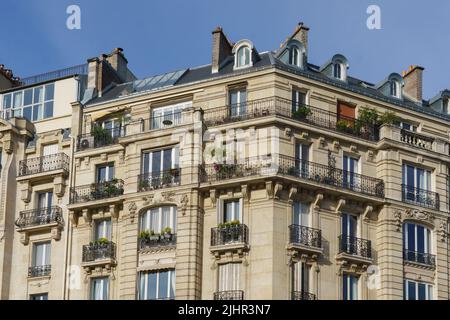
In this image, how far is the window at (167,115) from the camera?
51.8 m

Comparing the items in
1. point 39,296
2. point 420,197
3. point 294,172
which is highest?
point 294,172

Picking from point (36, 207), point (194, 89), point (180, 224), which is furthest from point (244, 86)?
point (36, 207)

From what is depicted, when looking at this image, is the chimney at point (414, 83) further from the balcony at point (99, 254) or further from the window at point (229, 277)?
the balcony at point (99, 254)

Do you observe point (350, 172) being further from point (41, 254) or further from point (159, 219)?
point (41, 254)

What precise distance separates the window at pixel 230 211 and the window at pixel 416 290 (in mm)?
6952

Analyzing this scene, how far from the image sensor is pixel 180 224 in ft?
161

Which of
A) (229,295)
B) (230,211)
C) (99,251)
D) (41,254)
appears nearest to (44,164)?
(41,254)

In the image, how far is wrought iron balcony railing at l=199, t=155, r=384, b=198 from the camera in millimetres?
48750

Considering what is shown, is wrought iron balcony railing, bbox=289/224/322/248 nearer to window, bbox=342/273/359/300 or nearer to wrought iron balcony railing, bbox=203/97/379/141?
window, bbox=342/273/359/300

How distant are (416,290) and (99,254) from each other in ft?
40.3

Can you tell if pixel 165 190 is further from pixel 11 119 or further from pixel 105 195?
pixel 11 119

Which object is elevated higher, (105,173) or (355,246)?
(105,173)

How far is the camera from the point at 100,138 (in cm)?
5341

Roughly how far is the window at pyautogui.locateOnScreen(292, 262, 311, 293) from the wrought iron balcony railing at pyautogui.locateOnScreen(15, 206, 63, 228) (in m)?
10.4
